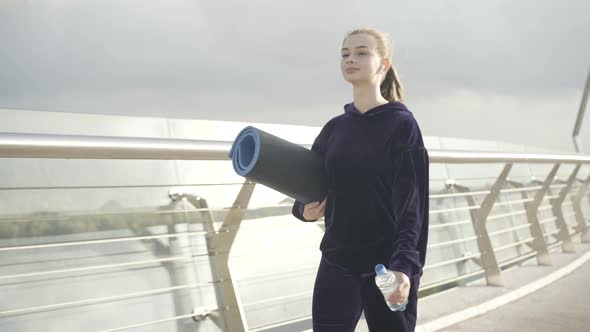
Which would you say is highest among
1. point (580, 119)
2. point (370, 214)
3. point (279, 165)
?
point (580, 119)

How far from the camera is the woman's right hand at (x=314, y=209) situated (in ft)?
5.39

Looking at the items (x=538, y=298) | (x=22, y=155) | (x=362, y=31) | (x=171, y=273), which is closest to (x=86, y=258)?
(x=171, y=273)

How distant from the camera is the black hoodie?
5.11ft

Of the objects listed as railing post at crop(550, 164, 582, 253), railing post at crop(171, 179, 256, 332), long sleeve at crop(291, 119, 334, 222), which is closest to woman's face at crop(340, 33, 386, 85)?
long sleeve at crop(291, 119, 334, 222)

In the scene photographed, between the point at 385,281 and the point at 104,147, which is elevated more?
the point at 104,147

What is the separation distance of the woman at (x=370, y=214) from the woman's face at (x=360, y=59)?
3.8 inches

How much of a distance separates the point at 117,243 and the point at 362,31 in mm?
1454

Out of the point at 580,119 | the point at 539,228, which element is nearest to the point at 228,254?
the point at 539,228

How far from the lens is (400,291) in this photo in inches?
56.7

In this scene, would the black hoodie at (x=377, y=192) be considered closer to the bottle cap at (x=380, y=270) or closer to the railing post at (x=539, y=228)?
the bottle cap at (x=380, y=270)

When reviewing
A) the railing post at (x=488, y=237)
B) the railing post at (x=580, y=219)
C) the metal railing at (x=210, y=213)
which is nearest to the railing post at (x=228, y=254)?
the metal railing at (x=210, y=213)

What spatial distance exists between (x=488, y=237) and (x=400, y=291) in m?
2.93

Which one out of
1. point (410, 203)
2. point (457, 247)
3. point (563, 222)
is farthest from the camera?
point (563, 222)

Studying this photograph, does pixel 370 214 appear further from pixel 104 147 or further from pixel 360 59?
pixel 104 147
